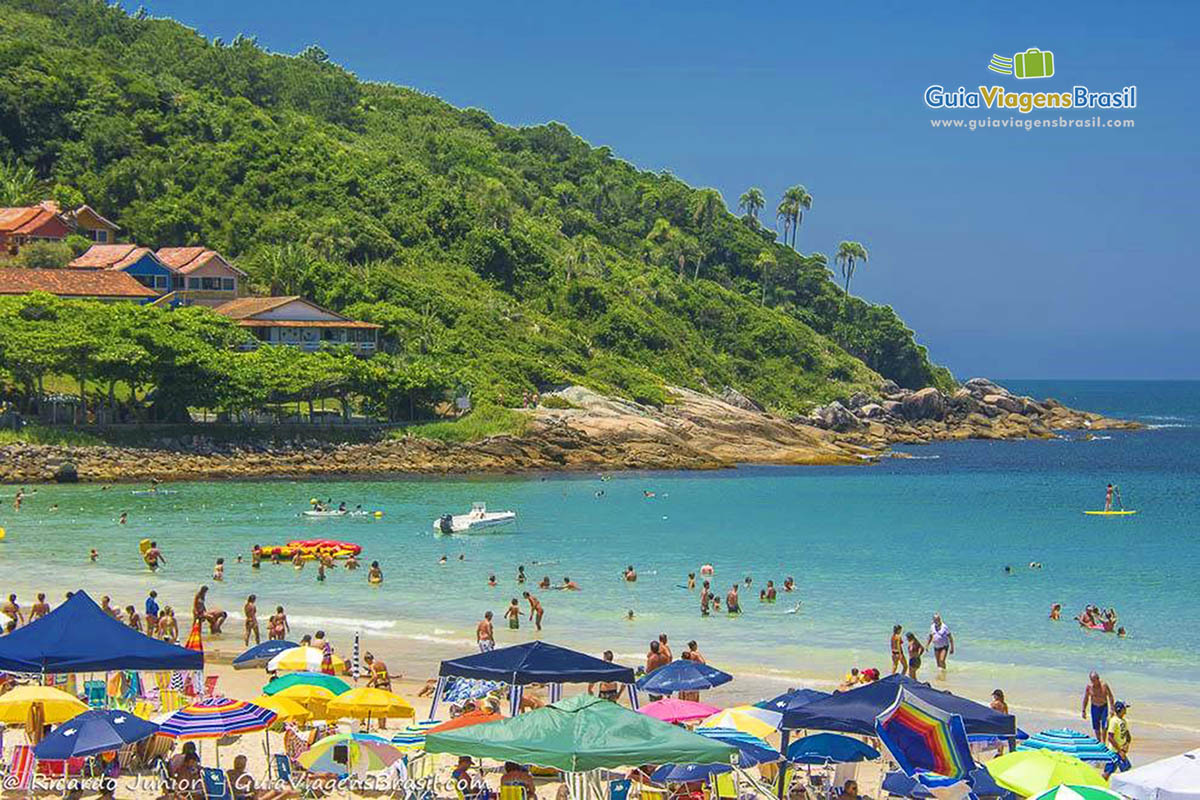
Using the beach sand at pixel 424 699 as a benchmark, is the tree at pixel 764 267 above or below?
above

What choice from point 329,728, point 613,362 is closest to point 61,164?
point 613,362

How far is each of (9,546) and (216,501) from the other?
1519 cm

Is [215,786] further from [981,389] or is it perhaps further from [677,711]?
[981,389]

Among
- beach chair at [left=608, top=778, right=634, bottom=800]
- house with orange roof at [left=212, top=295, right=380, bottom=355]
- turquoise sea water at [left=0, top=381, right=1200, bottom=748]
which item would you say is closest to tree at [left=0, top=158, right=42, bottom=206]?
house with orange roof at [left=212, top=295, right=380, bottom=355]

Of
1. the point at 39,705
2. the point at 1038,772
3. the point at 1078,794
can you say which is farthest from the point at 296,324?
the point at 1078,794

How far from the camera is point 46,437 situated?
65.8 metres

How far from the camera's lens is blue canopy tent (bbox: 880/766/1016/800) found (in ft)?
46.9

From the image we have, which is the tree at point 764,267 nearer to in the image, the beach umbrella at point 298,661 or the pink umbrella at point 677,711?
the beach umbrella at point 298,661

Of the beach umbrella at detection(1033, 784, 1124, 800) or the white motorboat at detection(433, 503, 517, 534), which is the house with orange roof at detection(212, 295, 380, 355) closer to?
the white motorboat at detection(433, 503, 517, 534)

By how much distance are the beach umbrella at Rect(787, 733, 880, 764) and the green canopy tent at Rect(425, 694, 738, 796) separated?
93.8 inches

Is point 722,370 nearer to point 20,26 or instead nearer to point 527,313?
point 527,313

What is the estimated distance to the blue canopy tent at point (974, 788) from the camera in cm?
1430

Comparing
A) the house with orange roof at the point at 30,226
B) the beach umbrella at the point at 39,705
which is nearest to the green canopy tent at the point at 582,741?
the beach umbrella at the point at 39,705

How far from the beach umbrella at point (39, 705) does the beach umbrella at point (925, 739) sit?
32.9 feet
